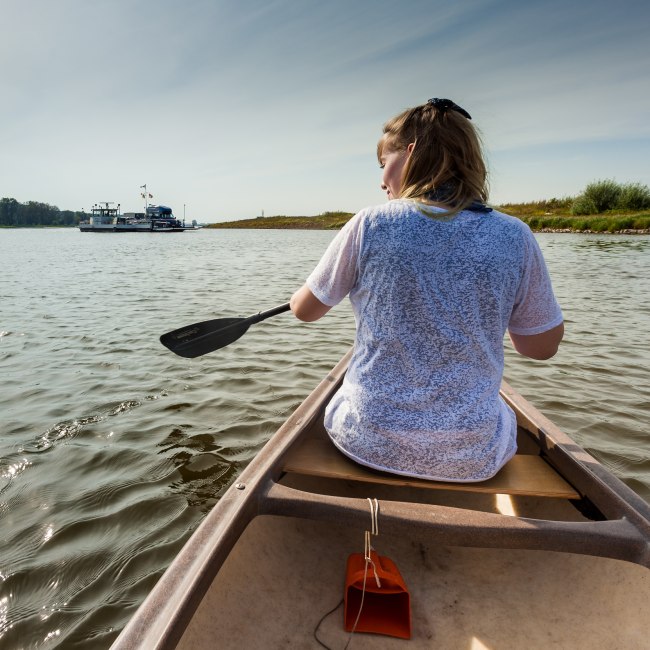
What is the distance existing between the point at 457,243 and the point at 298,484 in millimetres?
1450

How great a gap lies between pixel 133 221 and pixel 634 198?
62.7 m

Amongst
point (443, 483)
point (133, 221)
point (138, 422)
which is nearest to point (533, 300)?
point (443, 483)

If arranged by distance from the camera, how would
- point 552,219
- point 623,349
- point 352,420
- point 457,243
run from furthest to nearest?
point 552,219
point 623,349
point 352,420
point 457,243

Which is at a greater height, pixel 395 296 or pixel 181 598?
pixel 395 296

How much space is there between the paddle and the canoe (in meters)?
1.69

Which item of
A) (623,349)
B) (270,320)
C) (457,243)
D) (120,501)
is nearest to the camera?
(457,243)

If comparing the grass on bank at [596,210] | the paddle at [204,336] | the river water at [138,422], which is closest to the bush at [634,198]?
the grass on bank at [596,210]

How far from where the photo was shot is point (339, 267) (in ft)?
5.55

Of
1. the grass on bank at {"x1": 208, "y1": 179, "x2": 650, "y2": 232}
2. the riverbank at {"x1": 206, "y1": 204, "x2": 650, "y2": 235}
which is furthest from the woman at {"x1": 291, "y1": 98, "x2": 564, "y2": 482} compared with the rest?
the grass on bank at {"x1": 208, "y1": 179, "x2": 650, "y2": 232}

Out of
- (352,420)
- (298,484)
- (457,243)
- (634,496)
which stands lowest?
(298,484)

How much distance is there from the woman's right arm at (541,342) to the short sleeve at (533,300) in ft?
0.09

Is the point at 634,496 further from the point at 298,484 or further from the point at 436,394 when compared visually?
the point at 298,484

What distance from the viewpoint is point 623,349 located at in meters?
6.29

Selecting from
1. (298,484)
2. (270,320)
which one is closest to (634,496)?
(298,484)
